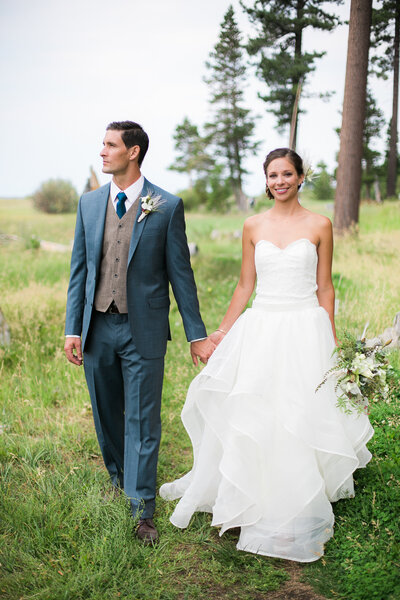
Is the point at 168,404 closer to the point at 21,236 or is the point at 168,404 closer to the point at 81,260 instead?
the point at 81,260

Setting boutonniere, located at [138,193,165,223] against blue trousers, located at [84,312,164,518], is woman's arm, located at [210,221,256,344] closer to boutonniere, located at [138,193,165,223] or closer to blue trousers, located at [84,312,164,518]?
blue trousers, located at [84,312,164,518]

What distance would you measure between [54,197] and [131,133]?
25393 millimetres

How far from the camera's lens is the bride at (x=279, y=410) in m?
3.25

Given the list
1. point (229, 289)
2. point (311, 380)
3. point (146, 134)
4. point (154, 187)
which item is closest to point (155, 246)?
point (154, 187)

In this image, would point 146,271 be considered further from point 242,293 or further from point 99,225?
point 242,293

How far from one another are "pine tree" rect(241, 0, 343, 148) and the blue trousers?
12.0 meters

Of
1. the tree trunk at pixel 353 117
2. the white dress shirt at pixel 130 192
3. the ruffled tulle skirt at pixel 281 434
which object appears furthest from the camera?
the tree trunk at pixel 353 117

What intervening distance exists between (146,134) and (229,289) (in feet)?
21.7

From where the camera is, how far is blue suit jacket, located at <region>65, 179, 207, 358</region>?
339cm

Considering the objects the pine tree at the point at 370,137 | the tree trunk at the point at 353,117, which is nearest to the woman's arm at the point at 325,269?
the tree trunk at the point at 353,117

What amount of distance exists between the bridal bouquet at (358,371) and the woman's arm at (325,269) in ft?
1.28

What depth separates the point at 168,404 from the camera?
18.6ft

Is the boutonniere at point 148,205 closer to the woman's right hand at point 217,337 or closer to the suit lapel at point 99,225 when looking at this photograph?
the suit lapel at point 99,225

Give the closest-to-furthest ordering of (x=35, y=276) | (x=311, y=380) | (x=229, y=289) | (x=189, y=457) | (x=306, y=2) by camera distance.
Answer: (x=311, y=380)
(x=189, y=457)
(x=229, y=289)
(x=35, y=276)
(x=306, y=2)
